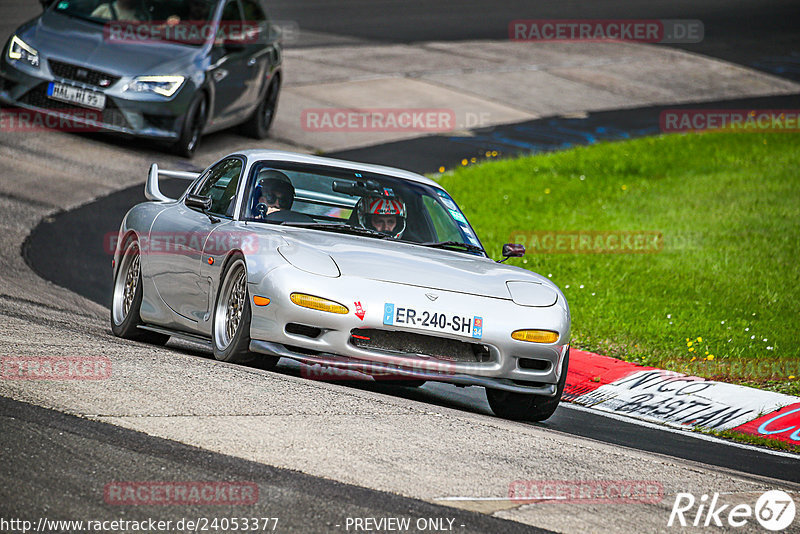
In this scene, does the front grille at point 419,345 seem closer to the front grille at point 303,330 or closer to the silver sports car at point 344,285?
the silver sports car at point 344,285

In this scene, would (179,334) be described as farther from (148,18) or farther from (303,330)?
A: (148,18)

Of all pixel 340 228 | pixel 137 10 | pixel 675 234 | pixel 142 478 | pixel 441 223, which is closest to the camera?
pixel 142 478

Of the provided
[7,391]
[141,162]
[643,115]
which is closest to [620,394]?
[7,391]

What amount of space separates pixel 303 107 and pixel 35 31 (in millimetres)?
5231

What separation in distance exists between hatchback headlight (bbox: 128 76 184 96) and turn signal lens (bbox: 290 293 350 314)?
866 centimetres

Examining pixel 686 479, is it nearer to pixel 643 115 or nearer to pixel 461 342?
pixel 461 342

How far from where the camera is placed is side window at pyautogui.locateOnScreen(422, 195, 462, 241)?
8555 millimetres

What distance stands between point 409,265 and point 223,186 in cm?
193

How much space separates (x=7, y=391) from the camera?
582 centimetres

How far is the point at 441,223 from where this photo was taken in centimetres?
862

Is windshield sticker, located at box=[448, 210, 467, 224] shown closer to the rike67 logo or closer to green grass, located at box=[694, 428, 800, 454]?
green grass, located at box=[694, 428, 800, 454]

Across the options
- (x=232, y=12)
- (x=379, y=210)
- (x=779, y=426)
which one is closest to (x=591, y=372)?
(x=779, y=426)

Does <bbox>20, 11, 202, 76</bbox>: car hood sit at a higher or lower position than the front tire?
higher

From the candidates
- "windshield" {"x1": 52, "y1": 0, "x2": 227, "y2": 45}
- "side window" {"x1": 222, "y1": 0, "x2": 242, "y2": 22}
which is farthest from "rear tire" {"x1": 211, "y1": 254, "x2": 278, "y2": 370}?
"side window" {"x1": 222, "y1": 0, "x2": 242, "y2": 22}
